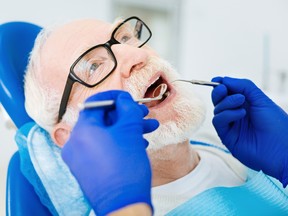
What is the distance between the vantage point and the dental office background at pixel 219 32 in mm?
2473

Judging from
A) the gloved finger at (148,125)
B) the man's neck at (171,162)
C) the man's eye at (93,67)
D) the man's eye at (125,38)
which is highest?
the man's eye at (125,38)

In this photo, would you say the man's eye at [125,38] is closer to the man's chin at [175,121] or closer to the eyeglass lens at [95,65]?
the eyeglass lens at [95,65]

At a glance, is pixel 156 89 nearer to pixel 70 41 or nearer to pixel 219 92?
pixel 219 92

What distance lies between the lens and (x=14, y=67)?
3.77 ft

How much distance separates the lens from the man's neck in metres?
1.01

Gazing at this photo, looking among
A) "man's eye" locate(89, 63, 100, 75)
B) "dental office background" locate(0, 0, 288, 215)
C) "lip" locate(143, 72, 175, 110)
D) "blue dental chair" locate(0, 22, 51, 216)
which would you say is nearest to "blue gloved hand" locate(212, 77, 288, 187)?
"lip" locate(143, 72, 175, 110)

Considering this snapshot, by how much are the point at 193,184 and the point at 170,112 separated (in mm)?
262

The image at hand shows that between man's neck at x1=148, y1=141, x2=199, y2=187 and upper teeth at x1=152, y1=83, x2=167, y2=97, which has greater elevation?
upper teeth at x1=152, y1=83, x2=167, y2=97

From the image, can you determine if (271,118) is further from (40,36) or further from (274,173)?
(40,36)

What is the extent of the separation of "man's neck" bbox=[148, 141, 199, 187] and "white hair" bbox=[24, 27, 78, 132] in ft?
0.89

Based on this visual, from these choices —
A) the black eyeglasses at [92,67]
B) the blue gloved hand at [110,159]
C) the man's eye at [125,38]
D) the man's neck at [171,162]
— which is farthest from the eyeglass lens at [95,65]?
the blue gloved hand at [110,159]

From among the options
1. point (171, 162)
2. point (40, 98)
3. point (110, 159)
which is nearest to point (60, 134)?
point (40, 98)

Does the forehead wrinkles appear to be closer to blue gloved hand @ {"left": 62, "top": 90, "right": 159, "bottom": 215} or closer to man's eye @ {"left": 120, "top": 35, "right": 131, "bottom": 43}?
man's eye @ {"left": 120, "top": 35, "right": 131, "bottom": 43}

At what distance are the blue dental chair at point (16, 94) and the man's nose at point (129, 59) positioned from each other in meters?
0.38
